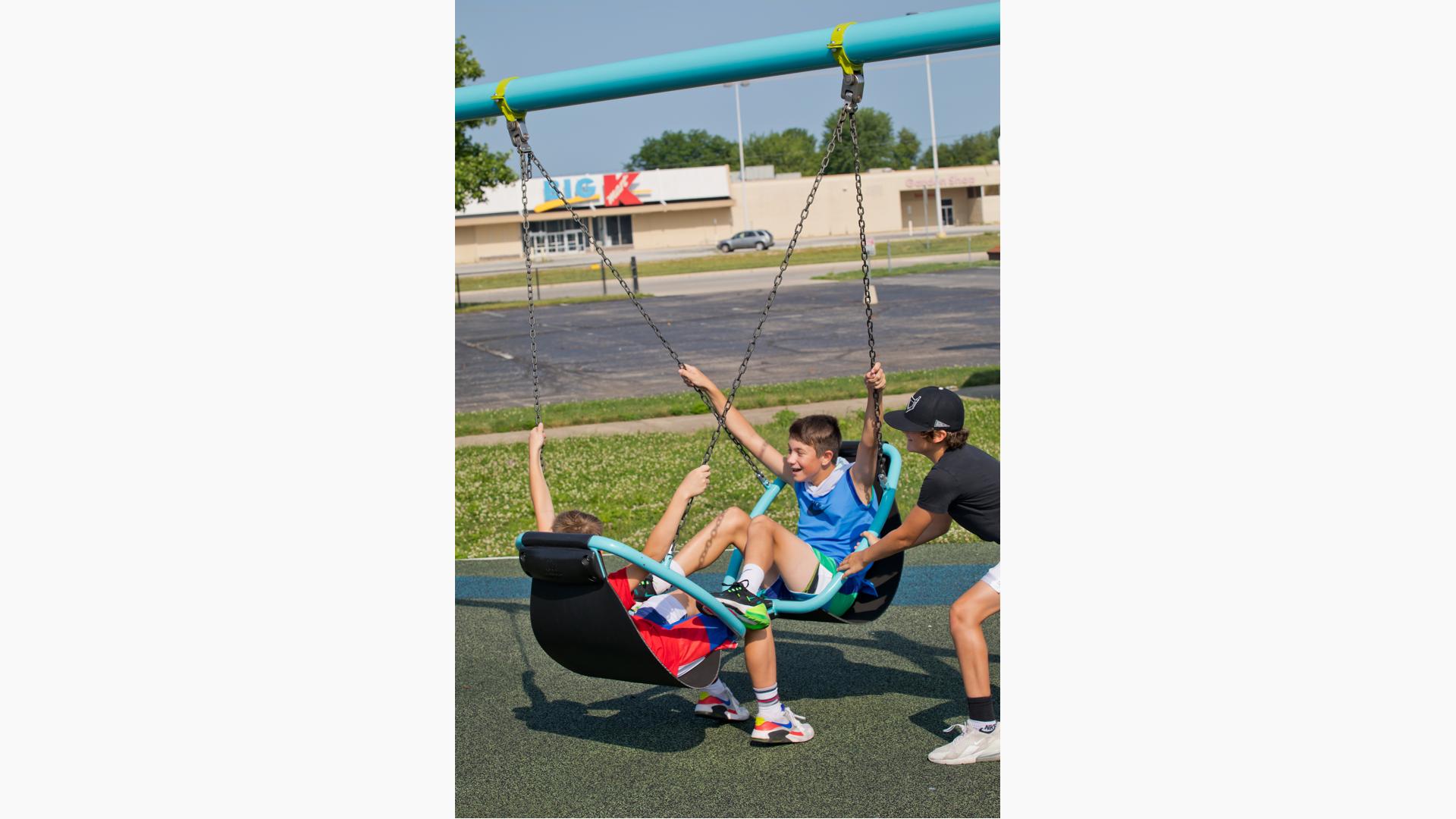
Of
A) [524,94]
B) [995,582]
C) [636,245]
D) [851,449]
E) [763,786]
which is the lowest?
[763,786]

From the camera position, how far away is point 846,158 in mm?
78875

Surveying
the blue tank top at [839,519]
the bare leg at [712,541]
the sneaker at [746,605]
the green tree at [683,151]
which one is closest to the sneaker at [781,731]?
the sneaker at [746,605]

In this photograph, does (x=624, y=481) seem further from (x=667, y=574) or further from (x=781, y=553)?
(x=667, y=574)

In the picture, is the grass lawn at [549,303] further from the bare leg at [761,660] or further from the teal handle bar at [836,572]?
the bare leg at [761,660]

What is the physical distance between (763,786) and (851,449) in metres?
1.58

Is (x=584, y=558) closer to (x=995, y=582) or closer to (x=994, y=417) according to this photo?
(x=995, y=582)

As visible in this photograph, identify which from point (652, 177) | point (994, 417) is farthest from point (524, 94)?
point (652, 177)

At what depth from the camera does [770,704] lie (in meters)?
4.33

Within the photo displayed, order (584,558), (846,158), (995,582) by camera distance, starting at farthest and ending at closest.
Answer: (846,158) → (995,582) → (584,558)

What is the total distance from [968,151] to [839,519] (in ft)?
275

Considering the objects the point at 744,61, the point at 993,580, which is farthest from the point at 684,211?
the point at 993,580

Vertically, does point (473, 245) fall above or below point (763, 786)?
above

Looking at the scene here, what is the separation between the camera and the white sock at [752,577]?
4.38 meters
